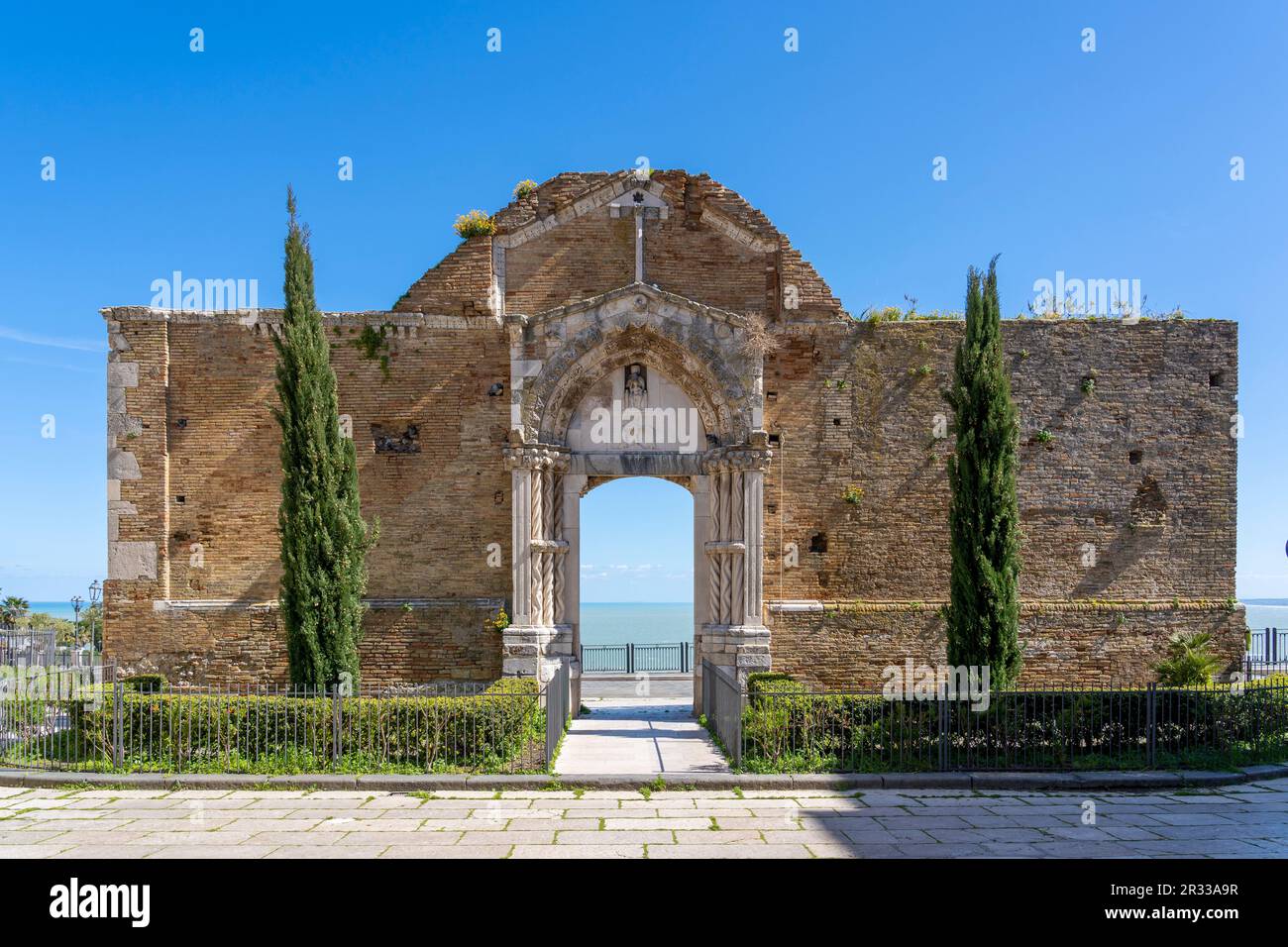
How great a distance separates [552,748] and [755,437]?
6.86 metres

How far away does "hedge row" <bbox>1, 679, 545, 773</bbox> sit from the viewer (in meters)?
11.7

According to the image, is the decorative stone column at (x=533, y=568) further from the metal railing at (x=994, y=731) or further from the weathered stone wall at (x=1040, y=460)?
the metal railing at (x=994, y=731)

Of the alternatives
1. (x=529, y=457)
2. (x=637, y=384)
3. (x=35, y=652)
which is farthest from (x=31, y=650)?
(x=637, y=384)

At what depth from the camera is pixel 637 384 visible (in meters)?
17.5

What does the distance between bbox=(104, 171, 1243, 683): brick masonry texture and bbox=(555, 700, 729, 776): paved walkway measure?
2.47 m

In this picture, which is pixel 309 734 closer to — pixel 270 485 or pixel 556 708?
pixel 556 708

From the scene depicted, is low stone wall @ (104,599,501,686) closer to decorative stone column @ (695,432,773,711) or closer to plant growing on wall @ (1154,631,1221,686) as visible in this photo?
decorative stone column @ (695,432,773,711)

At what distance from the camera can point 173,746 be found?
11.7 meters

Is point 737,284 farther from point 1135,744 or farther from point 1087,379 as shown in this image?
point 1135,744

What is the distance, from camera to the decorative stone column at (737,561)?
16469mm

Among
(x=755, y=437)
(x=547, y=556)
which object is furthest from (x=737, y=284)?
(x=547, y=556)

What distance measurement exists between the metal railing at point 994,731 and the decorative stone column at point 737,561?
4.08 m

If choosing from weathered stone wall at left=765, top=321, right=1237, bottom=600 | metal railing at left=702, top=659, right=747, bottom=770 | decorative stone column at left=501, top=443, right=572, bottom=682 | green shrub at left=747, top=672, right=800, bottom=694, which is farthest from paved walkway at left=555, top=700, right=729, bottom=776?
weathered stone wall at left=765, top=321, right=1237, bottom=600

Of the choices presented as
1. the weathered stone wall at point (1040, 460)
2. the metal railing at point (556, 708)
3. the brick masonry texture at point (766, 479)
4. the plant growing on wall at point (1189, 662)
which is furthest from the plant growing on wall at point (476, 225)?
the plant growing on wall at point (1189, 662)
